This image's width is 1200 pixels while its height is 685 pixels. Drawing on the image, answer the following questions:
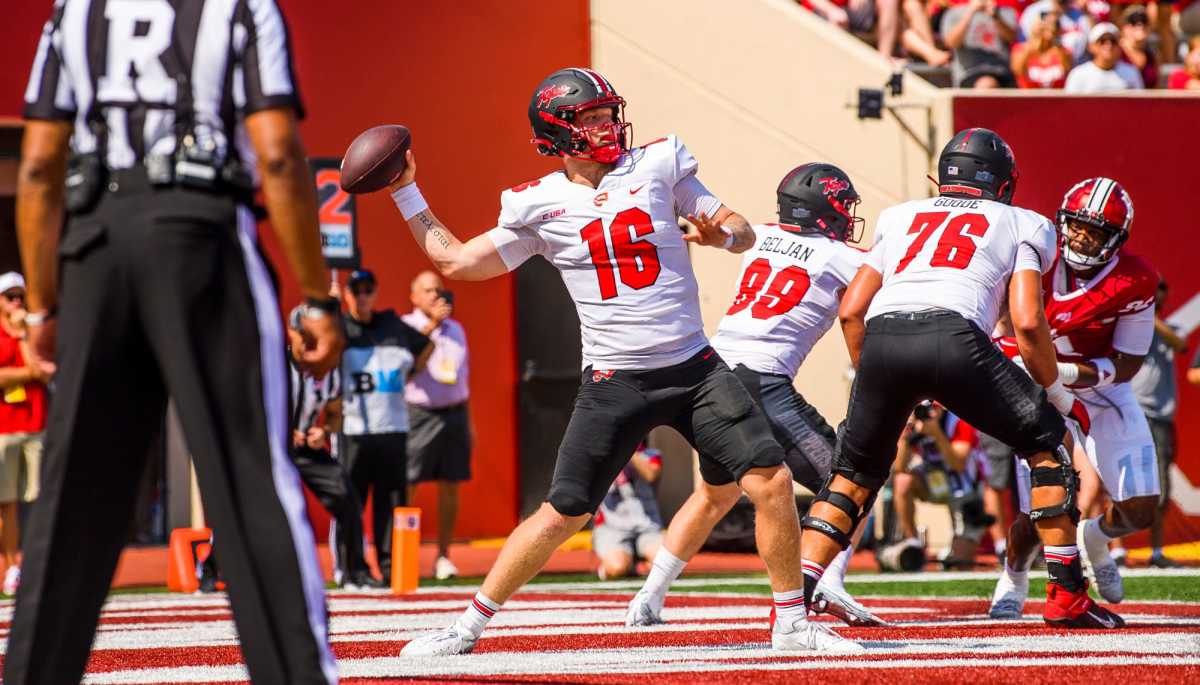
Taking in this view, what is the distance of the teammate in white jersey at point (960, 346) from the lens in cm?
663

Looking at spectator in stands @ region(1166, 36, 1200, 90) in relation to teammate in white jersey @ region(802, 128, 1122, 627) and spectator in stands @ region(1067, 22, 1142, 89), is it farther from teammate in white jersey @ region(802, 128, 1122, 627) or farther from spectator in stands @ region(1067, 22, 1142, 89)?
teammate in white jersey @ region(802, 128, 1122, 627)

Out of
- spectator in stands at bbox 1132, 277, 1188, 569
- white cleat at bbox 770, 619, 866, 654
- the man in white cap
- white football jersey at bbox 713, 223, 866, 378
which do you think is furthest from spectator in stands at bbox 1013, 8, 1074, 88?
white cleat at bbox 770, 619, 866, 654

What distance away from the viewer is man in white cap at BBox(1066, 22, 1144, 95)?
15.5 meters

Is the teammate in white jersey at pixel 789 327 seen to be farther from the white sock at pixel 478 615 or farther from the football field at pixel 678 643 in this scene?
the white sock at pixel 478 615

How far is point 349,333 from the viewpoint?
478 inches

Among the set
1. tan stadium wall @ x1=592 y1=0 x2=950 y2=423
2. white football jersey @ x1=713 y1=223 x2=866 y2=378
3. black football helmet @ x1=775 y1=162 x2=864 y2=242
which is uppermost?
tan stadium wall @ x1=592 y1=0 x2=950 y2=423

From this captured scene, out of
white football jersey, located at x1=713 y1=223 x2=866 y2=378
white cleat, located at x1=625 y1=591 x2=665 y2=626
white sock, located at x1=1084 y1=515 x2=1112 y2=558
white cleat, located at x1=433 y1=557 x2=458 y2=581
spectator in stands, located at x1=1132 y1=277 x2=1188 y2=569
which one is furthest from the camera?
spectator in stands, located at x1=1132 y1=277 x2=1188 y2=569

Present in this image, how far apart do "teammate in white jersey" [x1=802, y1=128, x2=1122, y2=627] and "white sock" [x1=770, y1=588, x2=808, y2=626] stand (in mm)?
708

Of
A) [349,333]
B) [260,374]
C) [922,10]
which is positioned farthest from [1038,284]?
[922,10]

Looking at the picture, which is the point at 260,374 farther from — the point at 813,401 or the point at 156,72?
the point at 813,401

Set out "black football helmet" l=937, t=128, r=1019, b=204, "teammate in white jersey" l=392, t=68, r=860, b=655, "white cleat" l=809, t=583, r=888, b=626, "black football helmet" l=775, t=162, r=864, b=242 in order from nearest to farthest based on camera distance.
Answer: "teammate in white jersey" l=392, t=68, r=860, b=655 < "black football helmet" l=937, t=128, r=1019, b=204 < "white cleat" l=809, t=583, r=888, b=626 < "black football helmet" l=775, t=162, r=864, b=242

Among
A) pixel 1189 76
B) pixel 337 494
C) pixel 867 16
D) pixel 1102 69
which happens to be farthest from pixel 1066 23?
pixel 337 494

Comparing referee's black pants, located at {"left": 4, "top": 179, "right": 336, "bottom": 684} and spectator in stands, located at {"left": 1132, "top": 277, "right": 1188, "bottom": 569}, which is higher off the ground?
referee's black pants, located at {"left": 4, "top": 179, "right": 336, "bottom": 684}

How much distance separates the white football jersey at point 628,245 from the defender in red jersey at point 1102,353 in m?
2.23
